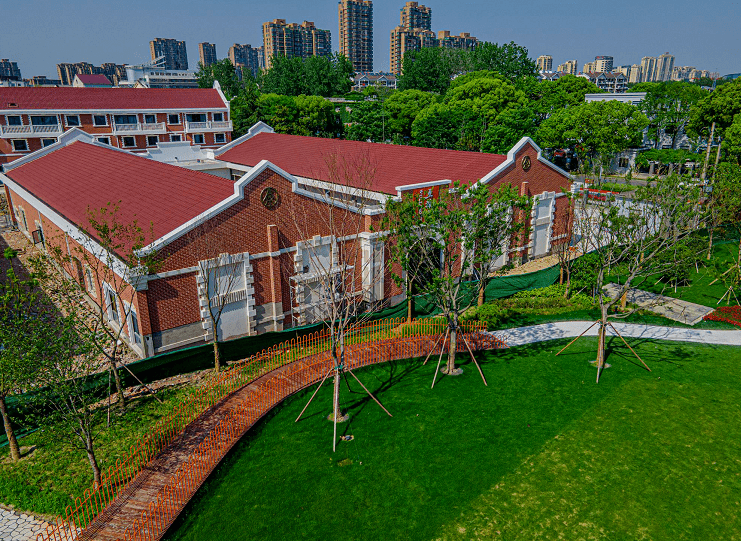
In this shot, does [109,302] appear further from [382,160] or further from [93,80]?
[93,80]

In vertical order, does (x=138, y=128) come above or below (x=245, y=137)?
above

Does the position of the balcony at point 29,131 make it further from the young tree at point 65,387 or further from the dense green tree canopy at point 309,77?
the dense green tree canopy at point 309,77

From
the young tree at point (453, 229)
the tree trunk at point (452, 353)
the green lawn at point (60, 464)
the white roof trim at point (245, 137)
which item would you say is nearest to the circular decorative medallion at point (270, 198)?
the young tree at point (453, 229)

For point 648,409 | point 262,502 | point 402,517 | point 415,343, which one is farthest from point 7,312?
point 648,409

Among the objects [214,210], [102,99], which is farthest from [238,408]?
[102,99]

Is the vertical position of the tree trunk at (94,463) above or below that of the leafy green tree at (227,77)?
below

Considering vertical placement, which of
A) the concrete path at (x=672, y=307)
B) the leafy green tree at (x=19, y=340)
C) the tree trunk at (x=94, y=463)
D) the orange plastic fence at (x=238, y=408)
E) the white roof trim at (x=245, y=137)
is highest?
the white roof trim at (x=245, y=137)
